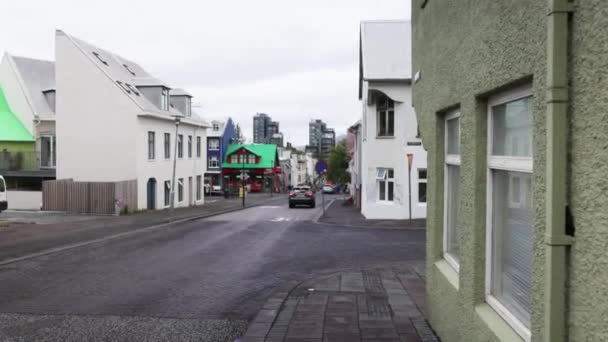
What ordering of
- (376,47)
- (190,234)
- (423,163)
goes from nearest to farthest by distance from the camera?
(190,234) → (423,163) → (376,47)

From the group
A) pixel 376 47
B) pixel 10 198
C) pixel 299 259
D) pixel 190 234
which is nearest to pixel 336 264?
pixel 299 259

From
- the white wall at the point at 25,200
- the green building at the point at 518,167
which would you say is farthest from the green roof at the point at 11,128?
the green building at the point at 518,167

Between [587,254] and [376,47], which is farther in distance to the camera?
[376,47]

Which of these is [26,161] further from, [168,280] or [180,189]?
[168,280]

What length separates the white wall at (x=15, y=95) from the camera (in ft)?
116

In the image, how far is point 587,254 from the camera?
233cm

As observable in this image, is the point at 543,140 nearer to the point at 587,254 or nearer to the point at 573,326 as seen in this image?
the point at 587,254

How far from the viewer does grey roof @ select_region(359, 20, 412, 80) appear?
85.7 feet

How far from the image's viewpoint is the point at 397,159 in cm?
2597

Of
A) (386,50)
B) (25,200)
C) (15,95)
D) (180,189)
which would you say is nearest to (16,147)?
(15,95)

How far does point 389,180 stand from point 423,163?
79.3 inches

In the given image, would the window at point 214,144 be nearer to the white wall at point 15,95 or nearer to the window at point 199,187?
the window at point 199,187

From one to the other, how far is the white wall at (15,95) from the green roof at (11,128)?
0.26 metres

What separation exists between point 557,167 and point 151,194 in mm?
32690
